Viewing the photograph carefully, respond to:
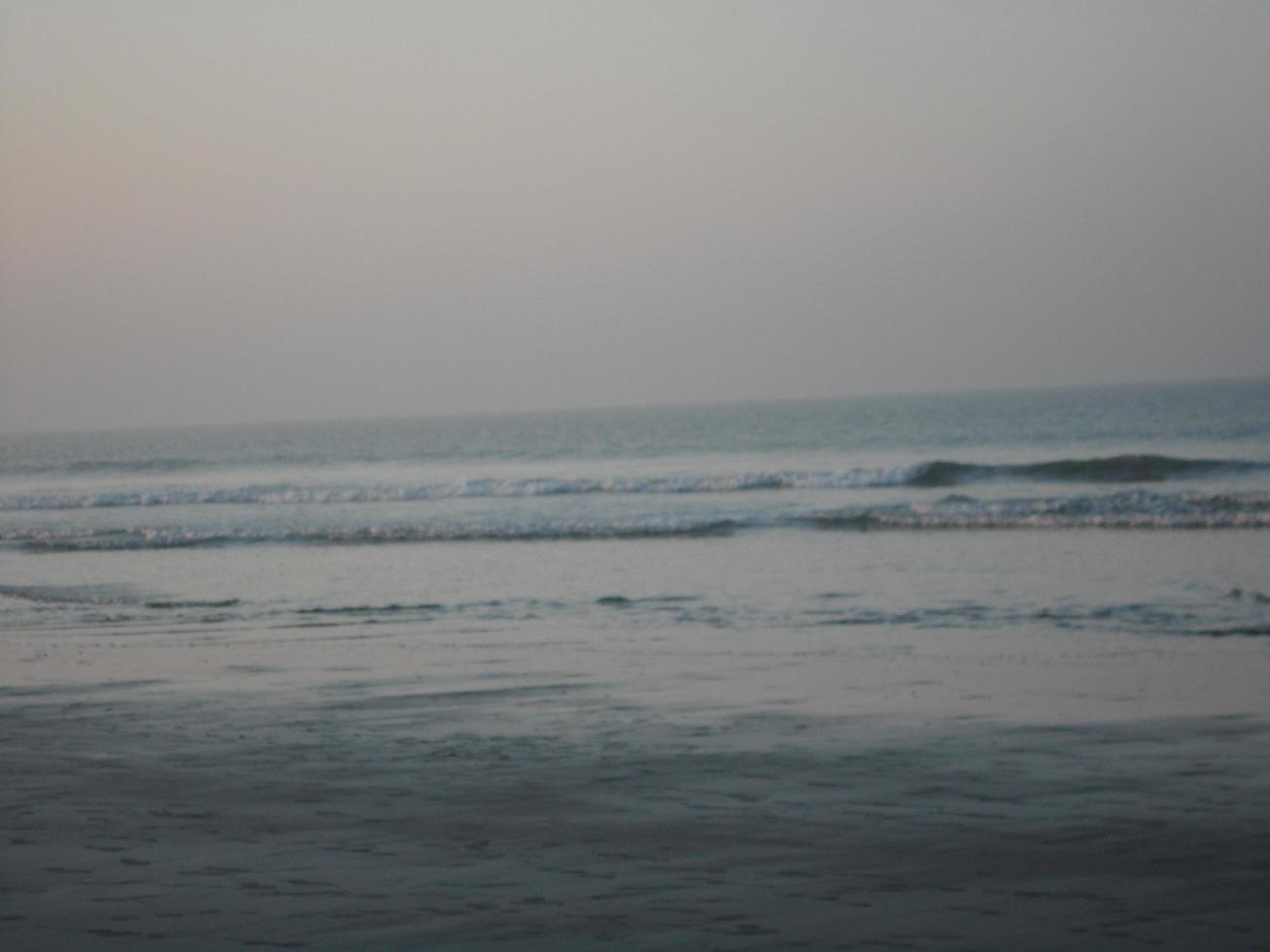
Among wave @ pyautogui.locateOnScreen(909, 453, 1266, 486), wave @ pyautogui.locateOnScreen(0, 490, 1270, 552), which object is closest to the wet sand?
wave @ pyautogui.locateOnScreen(0, 490, 1270, 552)

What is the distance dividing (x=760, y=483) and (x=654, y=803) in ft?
94.2

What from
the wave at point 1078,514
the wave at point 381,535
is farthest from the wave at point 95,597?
the wave at point 1078,514

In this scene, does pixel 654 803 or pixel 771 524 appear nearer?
pixel 654 803

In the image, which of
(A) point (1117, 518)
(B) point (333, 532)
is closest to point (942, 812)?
(A) point (1117, 518)

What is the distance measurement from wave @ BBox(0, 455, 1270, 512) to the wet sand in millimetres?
23808

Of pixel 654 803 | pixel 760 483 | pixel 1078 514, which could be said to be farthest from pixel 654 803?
pixel 760 483

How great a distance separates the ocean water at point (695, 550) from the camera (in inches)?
551

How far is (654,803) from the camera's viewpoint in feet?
21.0

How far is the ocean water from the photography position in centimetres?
1398

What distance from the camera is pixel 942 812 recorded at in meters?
6.09

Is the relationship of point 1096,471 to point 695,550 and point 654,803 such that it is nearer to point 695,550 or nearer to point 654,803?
point 695,550

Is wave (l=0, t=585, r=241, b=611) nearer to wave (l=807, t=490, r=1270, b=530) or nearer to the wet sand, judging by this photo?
the wet sand

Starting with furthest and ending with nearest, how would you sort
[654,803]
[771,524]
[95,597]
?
[771,524], [95,597], [654,803]

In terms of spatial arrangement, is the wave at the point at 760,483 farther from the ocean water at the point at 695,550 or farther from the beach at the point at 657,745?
the beach at the point at 657,745
